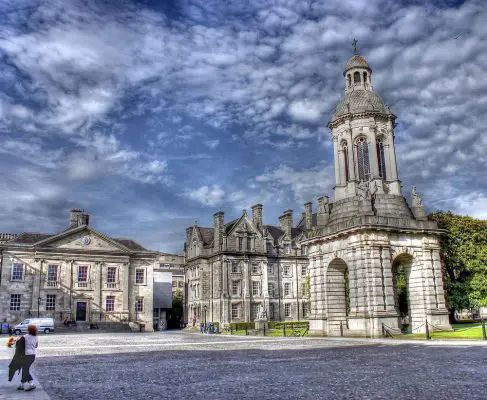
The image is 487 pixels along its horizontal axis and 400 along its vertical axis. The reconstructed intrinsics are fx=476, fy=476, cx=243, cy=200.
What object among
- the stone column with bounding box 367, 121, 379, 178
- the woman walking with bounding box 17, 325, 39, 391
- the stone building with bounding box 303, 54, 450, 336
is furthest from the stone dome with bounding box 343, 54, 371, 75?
the woman walking with bounding box 17, 325, 39, 391

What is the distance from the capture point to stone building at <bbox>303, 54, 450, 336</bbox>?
29.9m

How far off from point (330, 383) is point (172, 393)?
3749 mm

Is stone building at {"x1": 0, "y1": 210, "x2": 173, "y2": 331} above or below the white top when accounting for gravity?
above

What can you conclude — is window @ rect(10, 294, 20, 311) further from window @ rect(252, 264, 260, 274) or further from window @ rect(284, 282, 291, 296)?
window @ rect(284, 282, 291, 296)

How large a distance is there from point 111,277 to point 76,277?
437cm

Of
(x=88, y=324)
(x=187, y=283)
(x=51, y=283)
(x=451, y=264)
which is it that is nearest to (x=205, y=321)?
(x=187, y=283)

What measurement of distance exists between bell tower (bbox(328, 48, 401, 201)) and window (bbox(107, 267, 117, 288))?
1450 inches

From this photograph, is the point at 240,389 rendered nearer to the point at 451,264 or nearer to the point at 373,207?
the point at 373,207

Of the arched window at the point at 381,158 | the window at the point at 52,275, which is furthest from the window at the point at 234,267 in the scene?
the arched window at the point at 381,158

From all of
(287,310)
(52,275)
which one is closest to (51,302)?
(52,275)

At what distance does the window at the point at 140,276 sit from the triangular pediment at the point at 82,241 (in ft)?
12.2

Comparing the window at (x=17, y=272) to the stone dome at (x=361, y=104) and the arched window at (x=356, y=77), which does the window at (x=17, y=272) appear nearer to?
the stone dome at (x=361, y=104)

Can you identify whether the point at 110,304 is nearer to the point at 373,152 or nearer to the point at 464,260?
the point at 373,152

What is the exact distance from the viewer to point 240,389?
10.7 meters
